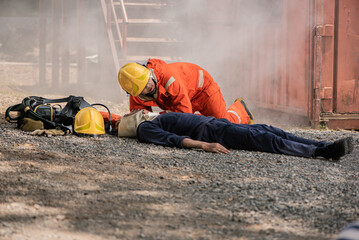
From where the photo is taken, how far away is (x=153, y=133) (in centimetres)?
507

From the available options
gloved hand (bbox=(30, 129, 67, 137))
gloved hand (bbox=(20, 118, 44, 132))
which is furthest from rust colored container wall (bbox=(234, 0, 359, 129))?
gloved hand (bbox=(20, 118, 44, 132))

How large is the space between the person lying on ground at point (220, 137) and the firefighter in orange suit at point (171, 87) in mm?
378

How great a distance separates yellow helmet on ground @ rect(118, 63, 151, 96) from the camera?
208 inches

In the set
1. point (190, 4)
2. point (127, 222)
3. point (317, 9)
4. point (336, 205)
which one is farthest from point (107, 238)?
point (190, 4)

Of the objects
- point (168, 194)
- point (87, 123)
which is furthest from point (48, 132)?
point (168, 194)

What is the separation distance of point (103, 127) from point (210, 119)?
1663mm

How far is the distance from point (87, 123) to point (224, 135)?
1.89m

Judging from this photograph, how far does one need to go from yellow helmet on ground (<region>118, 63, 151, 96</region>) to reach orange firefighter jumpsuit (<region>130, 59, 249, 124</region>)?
21 centimetres

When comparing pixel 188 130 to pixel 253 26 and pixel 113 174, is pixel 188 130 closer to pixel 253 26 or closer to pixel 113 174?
pixel 113 174

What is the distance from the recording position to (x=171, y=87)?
5.36m

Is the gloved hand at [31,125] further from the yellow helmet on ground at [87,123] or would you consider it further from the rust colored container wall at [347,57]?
the rust colored container wall at [347,57]

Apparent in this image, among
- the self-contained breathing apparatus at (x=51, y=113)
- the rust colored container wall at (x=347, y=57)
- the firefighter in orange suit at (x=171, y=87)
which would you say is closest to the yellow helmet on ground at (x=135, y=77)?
the firefighter in orange suit at (x=171, y=87)

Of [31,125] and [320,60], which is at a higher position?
[320,60]

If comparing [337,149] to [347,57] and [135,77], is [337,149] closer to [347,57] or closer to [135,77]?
[135,77]
